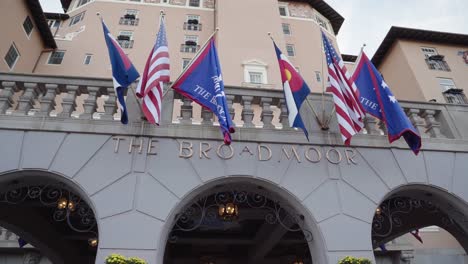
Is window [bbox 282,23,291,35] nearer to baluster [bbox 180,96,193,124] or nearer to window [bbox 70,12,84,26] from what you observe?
window [bbox 70,12,84,26]

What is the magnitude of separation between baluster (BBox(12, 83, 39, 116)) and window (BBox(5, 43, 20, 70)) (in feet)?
57.0

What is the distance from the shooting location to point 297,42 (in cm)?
3156

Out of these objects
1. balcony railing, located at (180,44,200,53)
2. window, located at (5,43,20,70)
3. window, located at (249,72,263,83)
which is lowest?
window, located at (5,43,20,70)

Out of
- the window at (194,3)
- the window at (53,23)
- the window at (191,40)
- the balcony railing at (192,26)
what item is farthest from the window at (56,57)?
the window at (194,3)

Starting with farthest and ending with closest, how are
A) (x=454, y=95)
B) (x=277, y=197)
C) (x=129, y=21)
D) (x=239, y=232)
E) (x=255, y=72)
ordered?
(x=129, y=21), (x=454, y=95), (x=255, y=72), (x=239, y=232), (x=277, y=197)

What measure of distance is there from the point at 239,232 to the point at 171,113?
6047 millimetres

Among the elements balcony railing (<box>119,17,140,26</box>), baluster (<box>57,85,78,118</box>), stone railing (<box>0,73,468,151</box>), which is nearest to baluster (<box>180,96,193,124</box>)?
stone railing (<box>0,73,468,151</box>)

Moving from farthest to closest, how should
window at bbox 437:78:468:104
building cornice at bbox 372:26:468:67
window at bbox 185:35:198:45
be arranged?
1. building cornice at bbox 372:26:468:67
2. window at bbox 185:35:198:45
3. window at bbox 437:78:468:104

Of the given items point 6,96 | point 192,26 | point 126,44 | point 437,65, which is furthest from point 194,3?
point 6,96

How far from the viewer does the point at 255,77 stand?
25.2 m

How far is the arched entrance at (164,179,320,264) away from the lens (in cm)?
749

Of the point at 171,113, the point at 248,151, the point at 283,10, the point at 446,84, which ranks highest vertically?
the point at 283,10

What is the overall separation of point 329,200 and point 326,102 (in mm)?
2727

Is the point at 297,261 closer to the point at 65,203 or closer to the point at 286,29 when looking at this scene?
the point at 65,203
